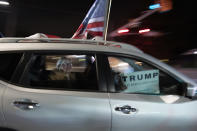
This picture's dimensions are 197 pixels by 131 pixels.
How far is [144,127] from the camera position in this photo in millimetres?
2936

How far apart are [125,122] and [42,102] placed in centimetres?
79

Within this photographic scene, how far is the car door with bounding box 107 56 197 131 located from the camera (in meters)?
2.90

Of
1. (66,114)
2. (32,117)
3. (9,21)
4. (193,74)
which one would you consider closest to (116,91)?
(66,114)

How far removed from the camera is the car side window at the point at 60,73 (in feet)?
9.74

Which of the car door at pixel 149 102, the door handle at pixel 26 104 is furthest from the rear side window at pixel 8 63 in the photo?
the car door at pixel 149 102

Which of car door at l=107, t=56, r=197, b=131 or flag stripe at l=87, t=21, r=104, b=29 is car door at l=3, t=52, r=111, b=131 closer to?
car door at l=107, t=56, r=197, b=131

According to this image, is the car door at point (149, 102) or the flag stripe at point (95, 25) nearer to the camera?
the car door at point (149, 102)

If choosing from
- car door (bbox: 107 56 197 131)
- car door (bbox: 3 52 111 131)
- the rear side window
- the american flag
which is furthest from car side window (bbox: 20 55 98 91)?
the american flag

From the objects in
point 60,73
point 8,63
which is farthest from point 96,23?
point 8,63

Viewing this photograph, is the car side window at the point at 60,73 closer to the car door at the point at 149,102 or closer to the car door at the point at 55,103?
the car door at the point at 55,103

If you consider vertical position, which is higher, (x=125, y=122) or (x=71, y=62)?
(x=71, y=62)

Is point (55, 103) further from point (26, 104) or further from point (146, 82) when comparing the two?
point (146, 82)

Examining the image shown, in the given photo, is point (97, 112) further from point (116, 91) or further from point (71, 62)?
→ point (71, 62)

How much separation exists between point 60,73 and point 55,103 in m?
0.41
